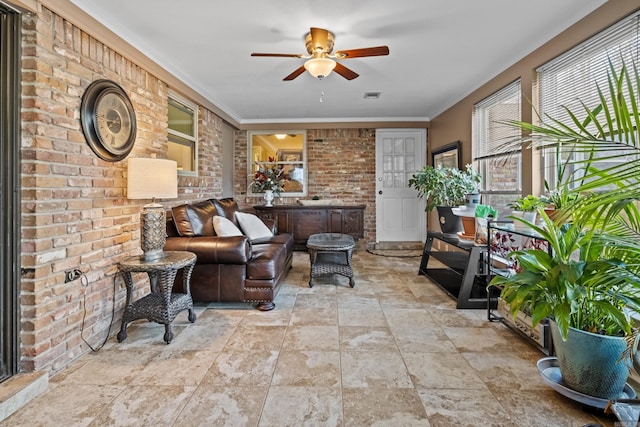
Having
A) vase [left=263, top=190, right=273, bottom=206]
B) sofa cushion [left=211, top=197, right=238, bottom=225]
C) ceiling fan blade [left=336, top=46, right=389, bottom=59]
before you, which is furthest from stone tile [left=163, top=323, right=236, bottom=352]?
vase [left=263, top=190, right=273, bottom=206]

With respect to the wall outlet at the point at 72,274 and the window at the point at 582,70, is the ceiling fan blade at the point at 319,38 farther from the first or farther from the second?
the wall outlet at the point at 72,274

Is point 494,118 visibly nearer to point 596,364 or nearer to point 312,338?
point 596,364

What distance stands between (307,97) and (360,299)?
2837mm

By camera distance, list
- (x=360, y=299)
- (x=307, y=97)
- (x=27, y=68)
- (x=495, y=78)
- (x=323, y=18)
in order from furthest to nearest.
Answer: (x=307, y=97) → (x=495, y=78) → (x=360, y=299) → (x=323, y=18) → (x=27, y=68)

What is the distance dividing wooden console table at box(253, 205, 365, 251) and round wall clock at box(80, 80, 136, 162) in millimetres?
2898

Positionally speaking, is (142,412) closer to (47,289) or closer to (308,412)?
(308,412)

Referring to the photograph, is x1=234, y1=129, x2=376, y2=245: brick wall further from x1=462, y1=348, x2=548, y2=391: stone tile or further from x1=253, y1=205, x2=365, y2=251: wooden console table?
x1=462, y1=348, x2=548, y2=391: stone tile

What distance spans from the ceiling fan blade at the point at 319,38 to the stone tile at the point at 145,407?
2.54 m

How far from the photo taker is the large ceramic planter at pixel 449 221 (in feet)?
11.8

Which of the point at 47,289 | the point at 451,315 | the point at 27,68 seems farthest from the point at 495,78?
the point at 47,289

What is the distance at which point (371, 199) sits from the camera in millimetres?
5941

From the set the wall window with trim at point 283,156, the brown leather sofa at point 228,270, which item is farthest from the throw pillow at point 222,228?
the wall window with trim at point 283,156

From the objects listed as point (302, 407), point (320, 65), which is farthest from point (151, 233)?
point (320, 65)

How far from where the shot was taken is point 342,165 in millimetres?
5922
